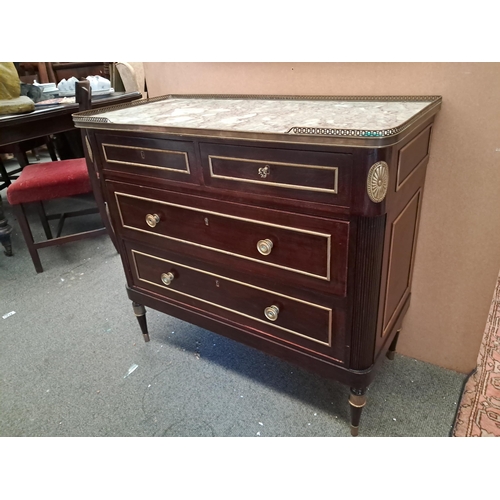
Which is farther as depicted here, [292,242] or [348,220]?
[292,242]

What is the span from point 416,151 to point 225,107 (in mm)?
651

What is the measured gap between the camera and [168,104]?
5.15ft

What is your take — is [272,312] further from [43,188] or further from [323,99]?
[43,188]

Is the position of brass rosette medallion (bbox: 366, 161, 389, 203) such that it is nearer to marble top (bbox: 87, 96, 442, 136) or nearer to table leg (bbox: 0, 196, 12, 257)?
marble top (bbox: 87, 96, 442, 136)

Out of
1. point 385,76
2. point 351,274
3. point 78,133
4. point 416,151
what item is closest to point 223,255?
point 351,274

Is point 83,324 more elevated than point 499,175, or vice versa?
point 499,175

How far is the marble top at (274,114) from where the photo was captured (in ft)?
3.34

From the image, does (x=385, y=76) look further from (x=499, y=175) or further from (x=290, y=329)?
(x=290, y=329)

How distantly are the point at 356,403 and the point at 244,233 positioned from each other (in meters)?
0.64

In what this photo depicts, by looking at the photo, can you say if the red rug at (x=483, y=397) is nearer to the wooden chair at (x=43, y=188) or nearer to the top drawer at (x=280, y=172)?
the top drawer at (x=280, y=172)

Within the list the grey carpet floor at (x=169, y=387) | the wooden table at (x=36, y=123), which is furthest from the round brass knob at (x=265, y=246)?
the wooden table at (x=36, y=123)

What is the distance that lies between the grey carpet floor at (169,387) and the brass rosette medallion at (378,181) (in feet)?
2.81

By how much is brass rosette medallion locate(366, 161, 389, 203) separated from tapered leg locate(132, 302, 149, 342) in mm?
1161

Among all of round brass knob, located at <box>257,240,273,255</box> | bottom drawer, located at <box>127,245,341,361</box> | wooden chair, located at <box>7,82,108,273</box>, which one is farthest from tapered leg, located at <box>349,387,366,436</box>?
wooden chair, located at <box>7,82,108,273</box>
